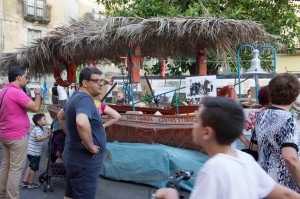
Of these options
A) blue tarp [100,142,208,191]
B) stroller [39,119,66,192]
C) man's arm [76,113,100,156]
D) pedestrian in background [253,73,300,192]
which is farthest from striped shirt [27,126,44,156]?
pedestrian in background [253,73,300,192]

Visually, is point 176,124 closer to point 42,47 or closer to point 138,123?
point 138,123

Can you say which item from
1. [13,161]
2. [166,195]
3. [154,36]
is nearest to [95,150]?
[13,161]

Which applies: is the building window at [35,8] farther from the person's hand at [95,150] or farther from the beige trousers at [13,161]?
the person's hand at [95,150]

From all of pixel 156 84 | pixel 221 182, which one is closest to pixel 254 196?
pixel 221 182

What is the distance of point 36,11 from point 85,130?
28269 mm

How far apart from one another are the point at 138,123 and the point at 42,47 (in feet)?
11.7

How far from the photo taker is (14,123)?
4539 mm

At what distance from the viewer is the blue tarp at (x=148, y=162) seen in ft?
19.7

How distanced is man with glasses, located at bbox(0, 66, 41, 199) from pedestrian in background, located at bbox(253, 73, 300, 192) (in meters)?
2.83

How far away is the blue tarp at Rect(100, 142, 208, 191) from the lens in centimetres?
600

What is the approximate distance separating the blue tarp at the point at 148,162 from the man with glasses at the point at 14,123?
2.23 meters

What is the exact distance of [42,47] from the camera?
29.3ft

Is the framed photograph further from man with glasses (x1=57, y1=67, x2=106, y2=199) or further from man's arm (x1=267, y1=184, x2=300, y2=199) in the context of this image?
man's arm (x1=267, y1=184, x2=300, y2=199)

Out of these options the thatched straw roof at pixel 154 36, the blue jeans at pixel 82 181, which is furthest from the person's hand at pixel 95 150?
the thatched straw roof at pixel 154 36
